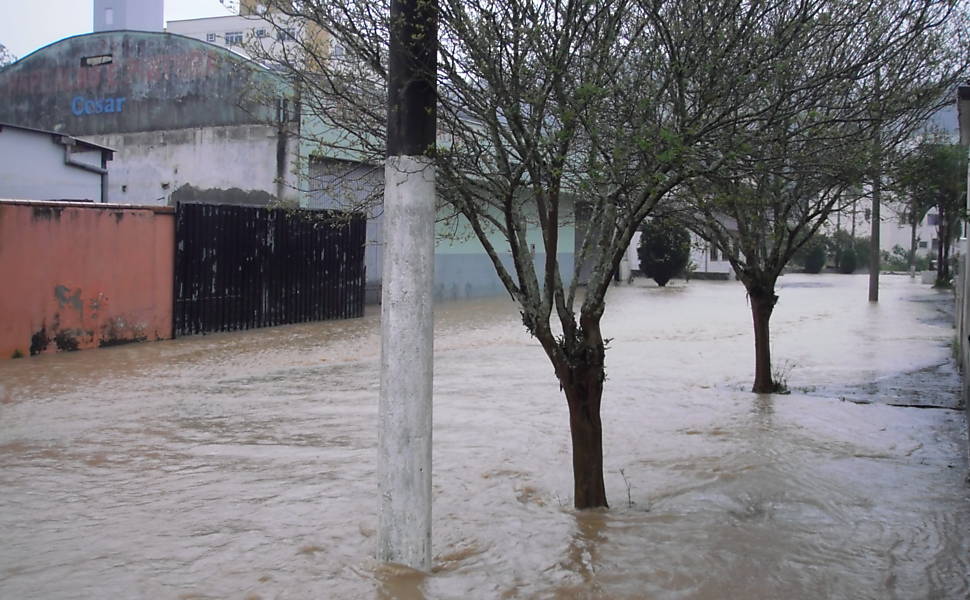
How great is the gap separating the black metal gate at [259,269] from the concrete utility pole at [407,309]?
9.63 m

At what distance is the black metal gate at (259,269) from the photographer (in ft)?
52.7

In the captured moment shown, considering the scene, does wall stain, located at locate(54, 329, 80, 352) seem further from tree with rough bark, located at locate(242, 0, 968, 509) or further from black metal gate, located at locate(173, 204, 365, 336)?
tree with rough bark, located at locate(242, 0, 968, 509)

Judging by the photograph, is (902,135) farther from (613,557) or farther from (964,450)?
(613,557)

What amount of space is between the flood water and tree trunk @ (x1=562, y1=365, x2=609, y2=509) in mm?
142

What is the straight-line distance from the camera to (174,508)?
6449 millimetres

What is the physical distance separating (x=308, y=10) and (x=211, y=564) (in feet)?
10.5

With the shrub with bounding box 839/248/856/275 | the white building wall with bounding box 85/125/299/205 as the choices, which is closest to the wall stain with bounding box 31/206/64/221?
the white building wall with bounding box 85/125/299/205

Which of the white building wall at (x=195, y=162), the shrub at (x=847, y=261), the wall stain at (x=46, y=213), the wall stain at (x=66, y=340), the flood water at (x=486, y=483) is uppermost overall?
the white building wall at (x=195, y=162)

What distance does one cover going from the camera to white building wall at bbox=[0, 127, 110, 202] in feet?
58.2

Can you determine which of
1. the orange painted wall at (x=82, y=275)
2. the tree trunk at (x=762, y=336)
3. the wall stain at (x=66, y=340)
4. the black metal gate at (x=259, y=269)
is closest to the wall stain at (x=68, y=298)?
the orange painted wall at (x=82, y=275)

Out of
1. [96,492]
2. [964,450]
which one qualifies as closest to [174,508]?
[96,492]

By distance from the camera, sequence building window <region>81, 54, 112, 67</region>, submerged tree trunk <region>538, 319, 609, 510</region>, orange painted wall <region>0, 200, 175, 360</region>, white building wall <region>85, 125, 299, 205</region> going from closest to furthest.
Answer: submerged tree trunk <region>538, 319, 609, 510</region> → orange painted wall <region>0, 200, 175, 360</region> → white building wall <region>85, 125, 299, 205</region> → building window <region>81, 54, 112, 67</region>

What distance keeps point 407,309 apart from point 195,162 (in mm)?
17996

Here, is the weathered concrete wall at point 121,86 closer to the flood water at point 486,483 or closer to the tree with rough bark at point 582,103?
the flood water at point 486,483
